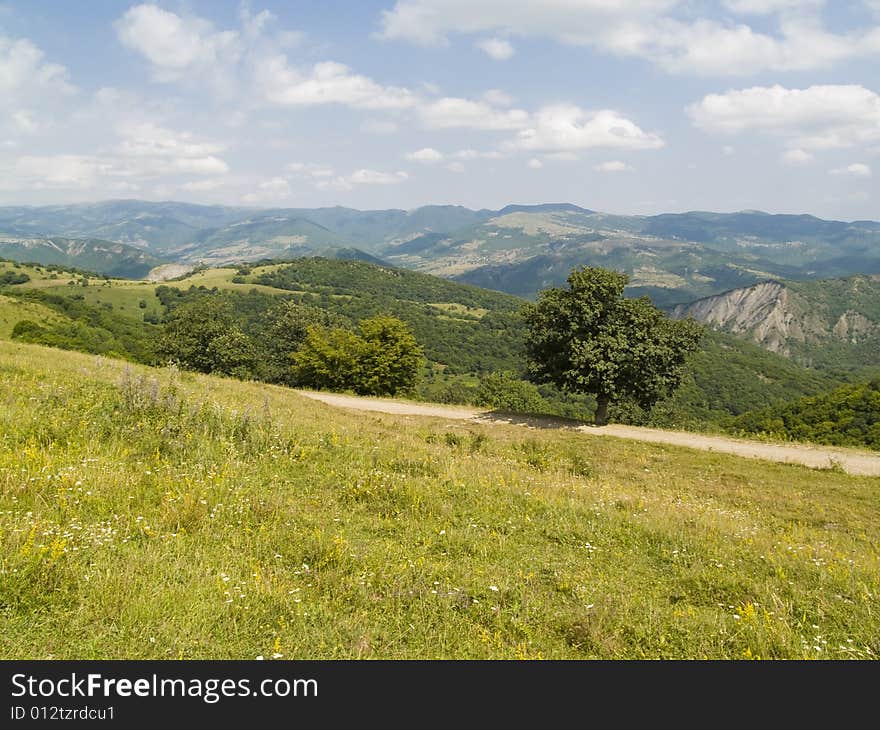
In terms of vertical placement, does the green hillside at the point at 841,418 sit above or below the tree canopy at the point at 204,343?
below

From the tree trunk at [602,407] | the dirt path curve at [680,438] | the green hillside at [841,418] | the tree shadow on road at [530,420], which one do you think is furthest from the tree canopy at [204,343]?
the green hillside at [841,418]

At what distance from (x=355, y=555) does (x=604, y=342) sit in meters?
22.8

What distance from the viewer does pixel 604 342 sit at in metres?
26.4

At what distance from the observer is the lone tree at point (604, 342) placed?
26.2 meters

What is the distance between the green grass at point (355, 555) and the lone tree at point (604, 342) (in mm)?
15151

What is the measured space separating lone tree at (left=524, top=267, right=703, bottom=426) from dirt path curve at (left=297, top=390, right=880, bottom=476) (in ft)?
7.73

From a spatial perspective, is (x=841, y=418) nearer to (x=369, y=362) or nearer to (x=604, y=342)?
(x=604, y=342)

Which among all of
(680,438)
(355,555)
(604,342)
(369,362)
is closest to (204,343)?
(369,362)

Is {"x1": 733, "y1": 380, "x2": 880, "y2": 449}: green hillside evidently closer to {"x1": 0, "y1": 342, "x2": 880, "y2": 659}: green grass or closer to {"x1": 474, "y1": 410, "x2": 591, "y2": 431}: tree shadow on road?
{"x1": 474, "y1": 410, "x2": 591, "y2": 431}: tree shadow on road

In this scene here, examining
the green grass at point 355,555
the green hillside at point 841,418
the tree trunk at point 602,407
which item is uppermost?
the green grass at point 355,555

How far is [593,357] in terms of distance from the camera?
85.1 feet

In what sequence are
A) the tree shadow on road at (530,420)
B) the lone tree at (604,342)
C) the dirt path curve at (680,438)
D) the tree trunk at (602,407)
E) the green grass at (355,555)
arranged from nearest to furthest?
the green grass at (355,555)
the dirt path curve at (680,438)
the lone tree at (604,342)
the tree shadow on road at (530,420)
the tree trunk at (602,407)

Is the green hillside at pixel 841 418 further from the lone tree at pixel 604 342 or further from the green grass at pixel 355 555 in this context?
the green grass at pixel 355 555

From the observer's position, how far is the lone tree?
26172mm
